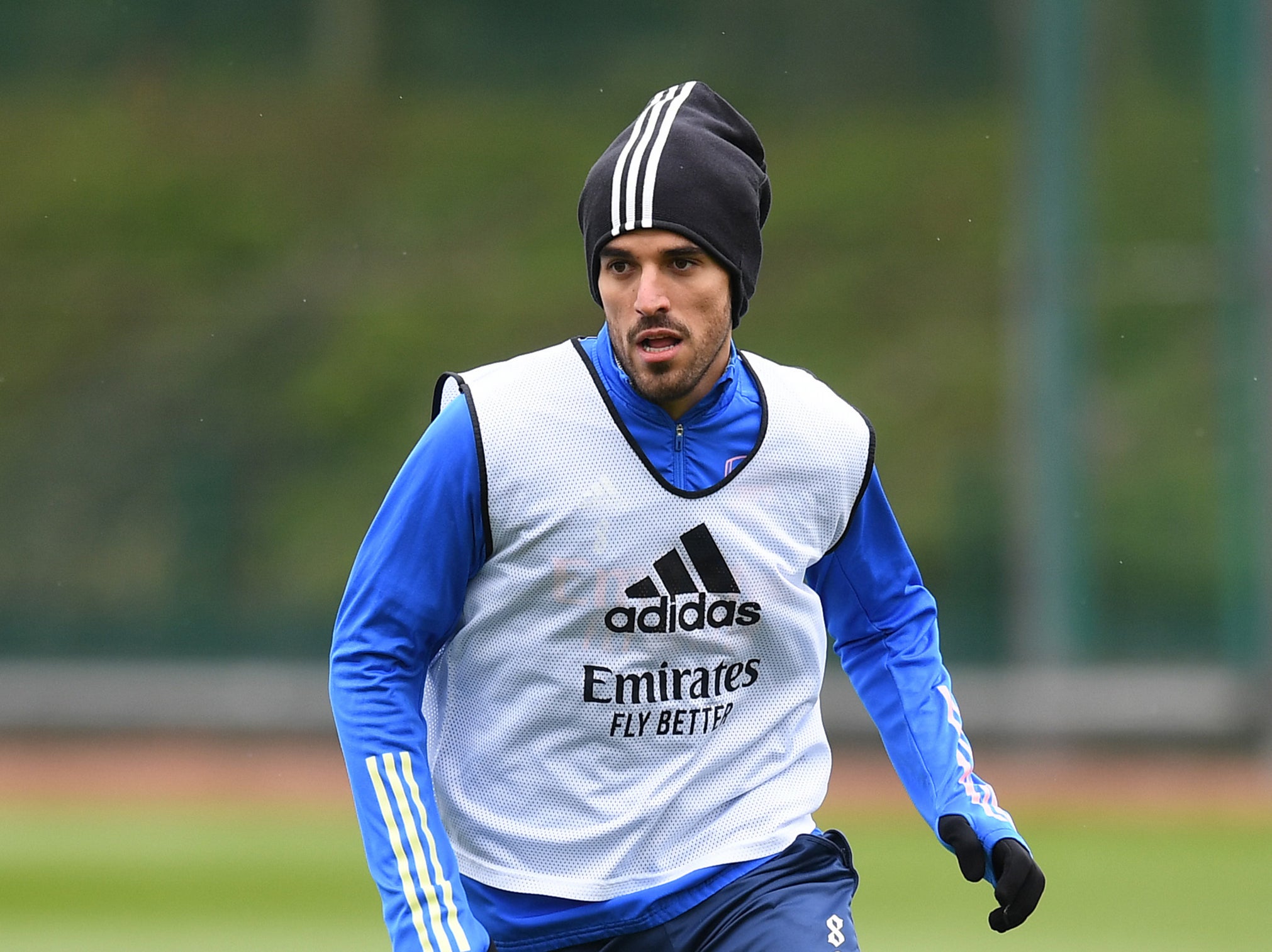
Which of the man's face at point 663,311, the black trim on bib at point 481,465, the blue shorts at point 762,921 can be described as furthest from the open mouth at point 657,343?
the blue shorts at point 762,921

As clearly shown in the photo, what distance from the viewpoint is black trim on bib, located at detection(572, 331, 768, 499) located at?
11.2 feet

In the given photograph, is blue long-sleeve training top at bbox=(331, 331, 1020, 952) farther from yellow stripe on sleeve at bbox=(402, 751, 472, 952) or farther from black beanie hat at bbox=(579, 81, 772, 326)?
black beanie hat at bbox=(579, 81, 772, 326)

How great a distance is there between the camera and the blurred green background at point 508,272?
1445 cm

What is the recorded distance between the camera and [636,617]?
3.38 meters

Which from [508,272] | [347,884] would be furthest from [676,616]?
[508,272]

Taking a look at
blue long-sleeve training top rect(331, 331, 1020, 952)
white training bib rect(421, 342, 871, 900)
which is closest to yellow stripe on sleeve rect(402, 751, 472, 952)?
blue long-sleeve training top rect(331, 331, 1020, 952)

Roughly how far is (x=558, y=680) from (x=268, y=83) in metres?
13.5

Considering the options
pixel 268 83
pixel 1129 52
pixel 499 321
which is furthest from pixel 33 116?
pixel 1129 52

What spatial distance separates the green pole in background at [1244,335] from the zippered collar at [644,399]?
445 inches

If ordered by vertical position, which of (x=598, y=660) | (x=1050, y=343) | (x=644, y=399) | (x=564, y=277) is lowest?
(x=598, y=660)

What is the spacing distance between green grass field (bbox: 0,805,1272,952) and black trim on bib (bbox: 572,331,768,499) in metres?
Result: 4.76

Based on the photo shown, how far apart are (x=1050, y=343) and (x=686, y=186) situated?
1136 centimetres

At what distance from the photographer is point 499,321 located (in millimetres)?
15742

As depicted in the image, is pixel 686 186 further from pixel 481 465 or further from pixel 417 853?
pixel 417 853
